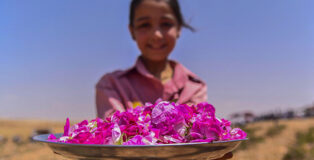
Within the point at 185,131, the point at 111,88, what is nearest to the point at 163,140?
the point at 185,131

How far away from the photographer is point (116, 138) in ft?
2.81

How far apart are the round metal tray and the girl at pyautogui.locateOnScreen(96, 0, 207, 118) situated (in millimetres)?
1168

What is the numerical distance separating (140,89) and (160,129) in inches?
52.6

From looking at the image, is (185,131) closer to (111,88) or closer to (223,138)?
(223,138)

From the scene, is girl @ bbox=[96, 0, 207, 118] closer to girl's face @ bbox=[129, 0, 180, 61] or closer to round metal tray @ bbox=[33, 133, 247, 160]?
girl's face @ bbox=[129, 0, 180, 61]

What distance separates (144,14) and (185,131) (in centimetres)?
143

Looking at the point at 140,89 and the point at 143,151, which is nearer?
the point at 143,151

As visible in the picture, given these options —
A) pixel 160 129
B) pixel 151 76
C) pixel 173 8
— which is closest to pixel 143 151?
pixel 160 129

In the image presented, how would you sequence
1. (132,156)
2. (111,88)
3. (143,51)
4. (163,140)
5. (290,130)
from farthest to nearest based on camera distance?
(290,130)
(143,51)
(111,88)
(163,140)
(132,156)

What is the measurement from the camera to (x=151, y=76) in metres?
2.17

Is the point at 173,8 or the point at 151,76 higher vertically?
the point at 173,8

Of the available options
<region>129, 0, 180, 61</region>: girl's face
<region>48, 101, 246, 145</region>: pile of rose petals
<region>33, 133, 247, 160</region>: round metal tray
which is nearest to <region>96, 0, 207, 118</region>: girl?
<region>129, 0, 180, 61</region>: girl's face

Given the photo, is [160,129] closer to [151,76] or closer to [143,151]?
[143,151]

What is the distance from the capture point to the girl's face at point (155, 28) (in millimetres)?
2143
